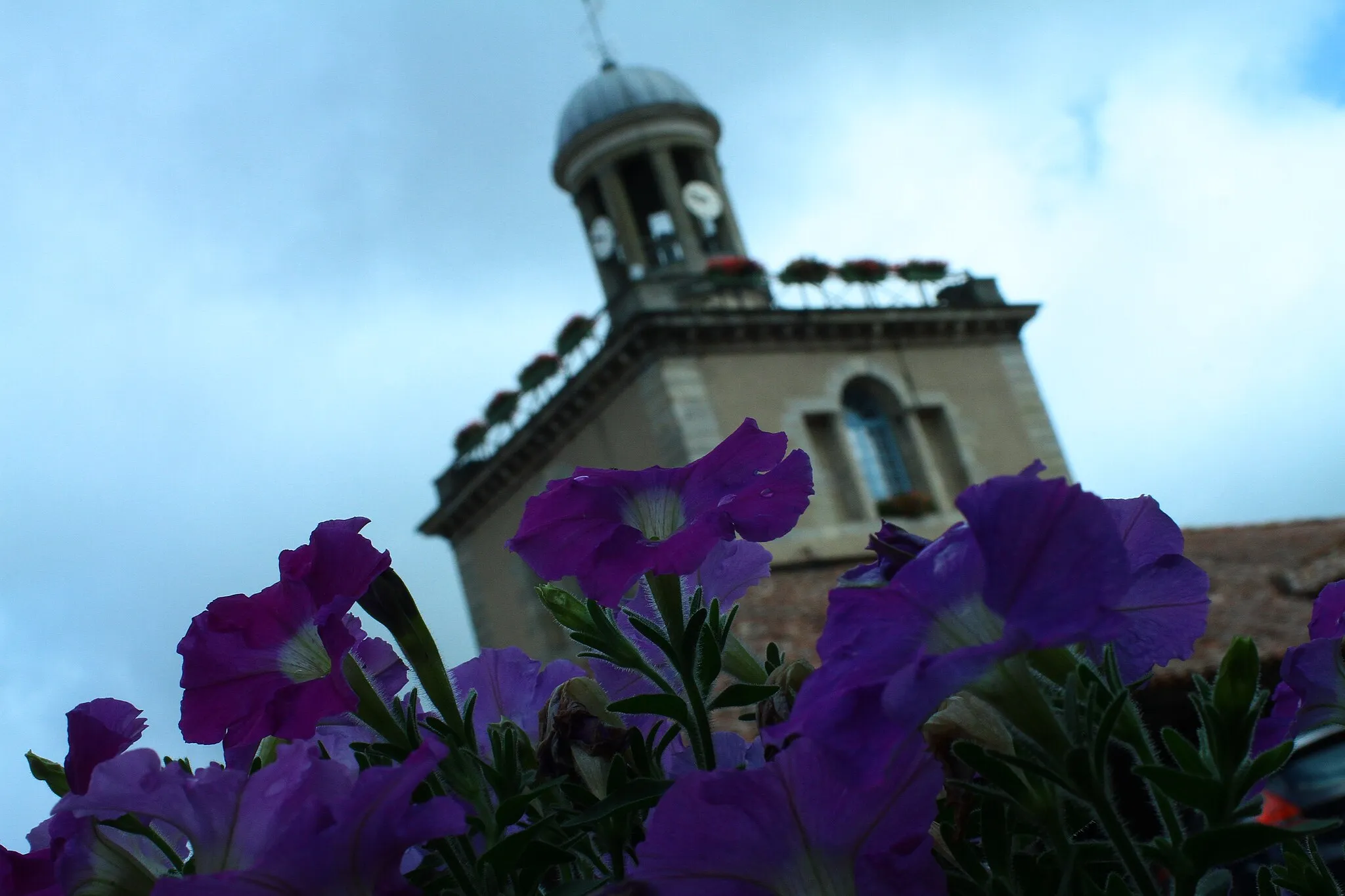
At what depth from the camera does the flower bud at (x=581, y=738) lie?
2.77ft

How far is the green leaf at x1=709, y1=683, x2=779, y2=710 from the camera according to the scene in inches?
32.1

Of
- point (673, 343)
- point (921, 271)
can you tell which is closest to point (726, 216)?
point (921, 271)

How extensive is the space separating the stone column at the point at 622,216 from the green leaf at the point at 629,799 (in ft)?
65.0

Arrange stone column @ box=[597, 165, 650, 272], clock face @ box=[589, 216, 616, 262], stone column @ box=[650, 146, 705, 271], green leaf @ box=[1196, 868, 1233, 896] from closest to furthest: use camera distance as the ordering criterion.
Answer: green leaf @ box=[1196, 868, 1233, 896]
stone column @ box=[650, 146, 705, 271]
stone column @ box=[597, 165, 650, 272]
clock face @ box=[589, 216, 616, 262]

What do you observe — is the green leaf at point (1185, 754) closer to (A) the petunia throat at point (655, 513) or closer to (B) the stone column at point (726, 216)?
(A) the petunia throat at point (655, 513)

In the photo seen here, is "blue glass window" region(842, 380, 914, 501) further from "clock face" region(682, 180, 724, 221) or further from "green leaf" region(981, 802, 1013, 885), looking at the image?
"green leaf" region(981, 802, 1013, 885)

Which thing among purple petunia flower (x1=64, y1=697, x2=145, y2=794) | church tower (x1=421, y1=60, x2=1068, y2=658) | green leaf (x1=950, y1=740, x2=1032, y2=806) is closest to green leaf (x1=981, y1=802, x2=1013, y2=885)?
green leaf (x1=950, y1=740, x2=1032, y2=806)

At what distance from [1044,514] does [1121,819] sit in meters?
0.15

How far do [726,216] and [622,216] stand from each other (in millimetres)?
1670

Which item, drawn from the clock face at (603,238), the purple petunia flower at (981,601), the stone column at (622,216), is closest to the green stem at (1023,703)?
the purple petunia flower at (981,601)

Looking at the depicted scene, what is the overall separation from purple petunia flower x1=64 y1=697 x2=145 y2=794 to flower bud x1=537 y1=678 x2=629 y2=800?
259 millimetres

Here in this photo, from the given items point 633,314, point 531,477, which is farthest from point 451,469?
point 633,314

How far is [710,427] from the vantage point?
17297 millimetres

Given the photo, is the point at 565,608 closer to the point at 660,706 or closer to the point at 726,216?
the point at 660,706
